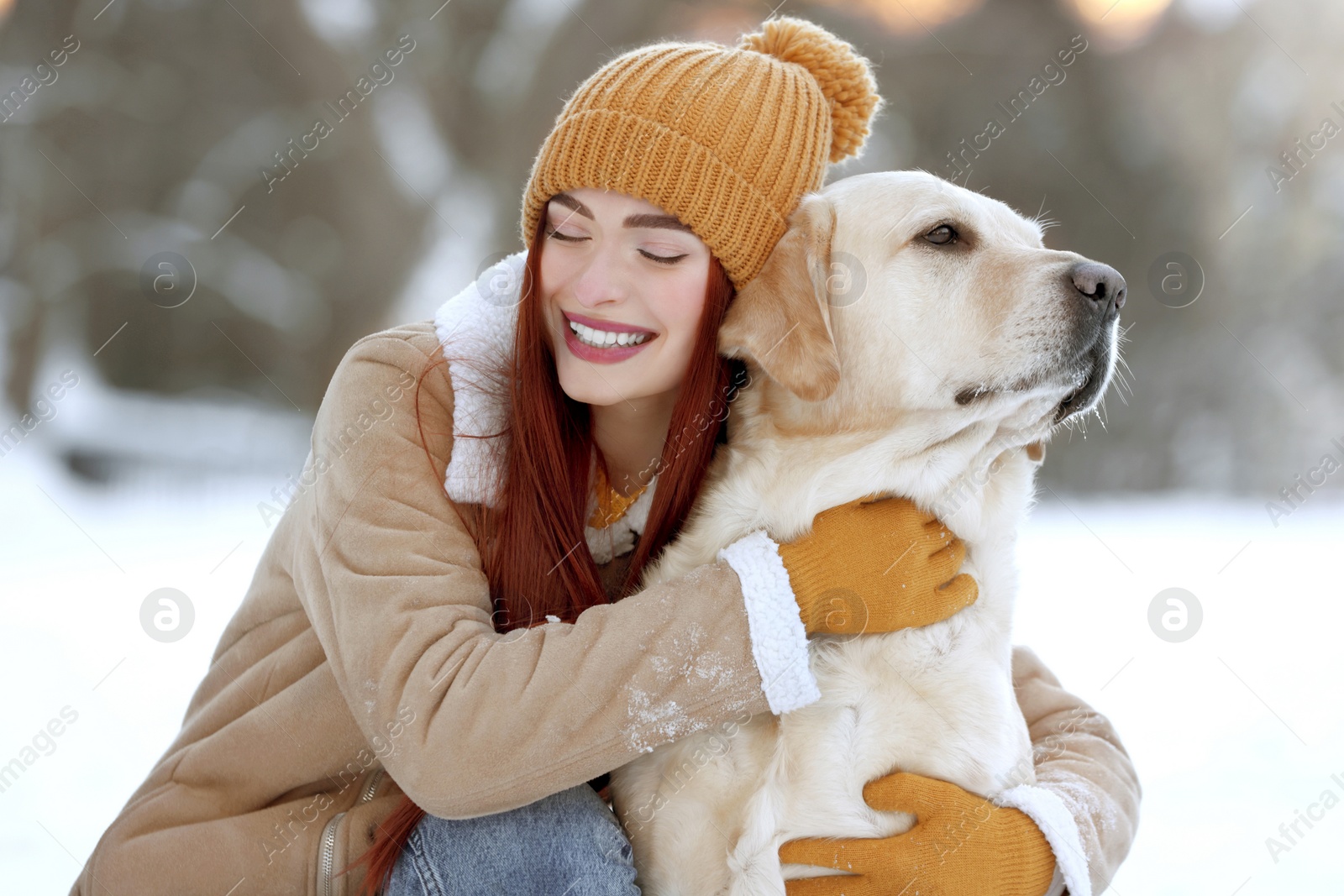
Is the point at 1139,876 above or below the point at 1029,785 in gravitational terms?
below

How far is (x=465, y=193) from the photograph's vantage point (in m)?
8.48

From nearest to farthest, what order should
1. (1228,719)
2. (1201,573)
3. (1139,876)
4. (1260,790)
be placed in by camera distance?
(1139,876) < (1260,790) < (1228,719) < (1201,573)

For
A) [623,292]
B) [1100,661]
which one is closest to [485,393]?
[623,292]

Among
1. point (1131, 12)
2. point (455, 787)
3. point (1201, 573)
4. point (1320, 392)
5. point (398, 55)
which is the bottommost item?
point (1320, 392)

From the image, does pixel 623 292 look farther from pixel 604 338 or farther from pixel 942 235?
pixel 942 235

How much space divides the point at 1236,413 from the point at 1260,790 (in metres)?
5.96

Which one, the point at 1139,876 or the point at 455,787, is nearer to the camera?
the point at 455,787

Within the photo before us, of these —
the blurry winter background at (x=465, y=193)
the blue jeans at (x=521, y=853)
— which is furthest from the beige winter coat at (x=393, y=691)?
the blurry winter background at (x=465, y=193)

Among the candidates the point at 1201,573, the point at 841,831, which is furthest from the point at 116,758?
the point at 1201,573

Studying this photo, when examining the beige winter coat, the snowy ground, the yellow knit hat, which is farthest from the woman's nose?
the snowy ground

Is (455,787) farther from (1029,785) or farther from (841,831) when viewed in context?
(1029,785)

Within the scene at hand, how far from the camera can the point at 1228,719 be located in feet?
12.3

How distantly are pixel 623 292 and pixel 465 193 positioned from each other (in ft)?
23.1

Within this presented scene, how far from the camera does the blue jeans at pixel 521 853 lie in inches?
66.5
